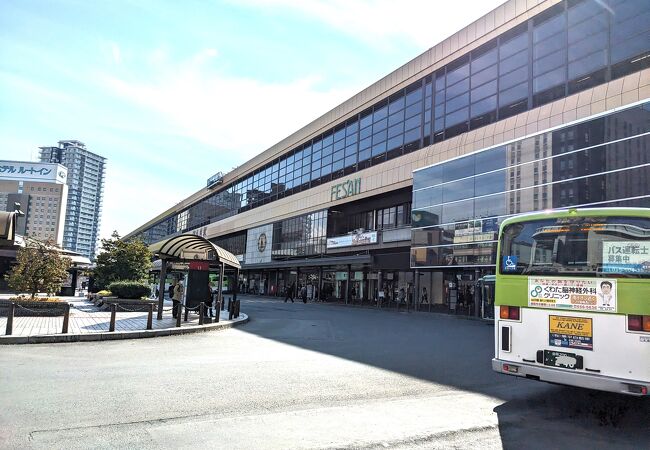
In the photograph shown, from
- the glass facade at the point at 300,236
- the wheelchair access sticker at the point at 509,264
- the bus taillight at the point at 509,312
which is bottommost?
the bus taillight at the point at 509,312

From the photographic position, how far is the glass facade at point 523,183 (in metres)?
21.1

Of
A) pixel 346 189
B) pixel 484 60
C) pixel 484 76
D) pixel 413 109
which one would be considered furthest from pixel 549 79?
pixel 346 189

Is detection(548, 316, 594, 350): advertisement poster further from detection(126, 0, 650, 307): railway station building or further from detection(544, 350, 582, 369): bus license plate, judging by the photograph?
detection(126, 0, 650, 307): railway station building

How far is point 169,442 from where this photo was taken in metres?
4.70

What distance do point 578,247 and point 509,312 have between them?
141 centimetres

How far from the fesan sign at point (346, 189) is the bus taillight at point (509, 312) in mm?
34183

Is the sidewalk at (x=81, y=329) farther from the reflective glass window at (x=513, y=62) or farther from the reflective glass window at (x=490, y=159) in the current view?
the reflective glass window at (x=513, y=62)

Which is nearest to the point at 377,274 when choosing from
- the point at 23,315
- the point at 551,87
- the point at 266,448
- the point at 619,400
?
the point at 551,87

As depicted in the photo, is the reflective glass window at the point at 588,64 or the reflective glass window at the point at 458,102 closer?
the reflective glass window at the point at 588,64

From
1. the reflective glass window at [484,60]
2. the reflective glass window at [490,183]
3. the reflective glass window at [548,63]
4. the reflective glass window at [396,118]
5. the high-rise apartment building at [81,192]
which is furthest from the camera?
the high-rise apartment building at [81,192]

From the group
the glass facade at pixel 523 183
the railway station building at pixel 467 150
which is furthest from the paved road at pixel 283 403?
the railway station building at pixel 467 150

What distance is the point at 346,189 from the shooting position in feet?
143

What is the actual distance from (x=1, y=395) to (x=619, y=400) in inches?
352

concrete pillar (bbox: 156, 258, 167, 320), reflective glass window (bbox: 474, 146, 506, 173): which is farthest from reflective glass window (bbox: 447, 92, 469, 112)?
concrete pillar (bbox: 156, 258, 167, 320)
